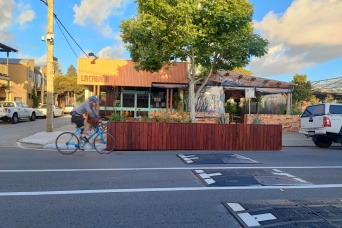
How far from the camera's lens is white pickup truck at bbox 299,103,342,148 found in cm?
1227

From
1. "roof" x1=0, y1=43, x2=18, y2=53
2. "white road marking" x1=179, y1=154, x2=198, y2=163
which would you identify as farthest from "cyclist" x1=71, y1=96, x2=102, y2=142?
"roof" x1=0, y1=43, x2=18, y2=53

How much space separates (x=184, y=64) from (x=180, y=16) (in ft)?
26.2

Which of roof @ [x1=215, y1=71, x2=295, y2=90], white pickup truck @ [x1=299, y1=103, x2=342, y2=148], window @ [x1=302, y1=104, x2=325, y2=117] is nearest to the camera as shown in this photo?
white pickup truck @ [x1=299, y1=103, x2=342, y2=148]

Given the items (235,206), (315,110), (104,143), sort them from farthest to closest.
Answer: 1. (315,110)
2. (104,143)
3. (235,206)

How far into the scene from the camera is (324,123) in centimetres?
1234

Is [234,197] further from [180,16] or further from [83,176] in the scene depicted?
[180,16]

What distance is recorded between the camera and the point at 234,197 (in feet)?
17.5

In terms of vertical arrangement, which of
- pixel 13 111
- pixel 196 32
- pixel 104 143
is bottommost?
pixel 104 143

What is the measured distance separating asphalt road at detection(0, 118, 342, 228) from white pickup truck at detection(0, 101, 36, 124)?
548 inches

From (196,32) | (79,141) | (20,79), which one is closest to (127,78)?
(196,32)

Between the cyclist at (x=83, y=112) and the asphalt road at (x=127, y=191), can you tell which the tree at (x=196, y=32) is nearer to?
the cyclist at (x=83, y=112)

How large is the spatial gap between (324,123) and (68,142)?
10.0 metres

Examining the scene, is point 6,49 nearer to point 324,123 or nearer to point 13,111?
point 13,111

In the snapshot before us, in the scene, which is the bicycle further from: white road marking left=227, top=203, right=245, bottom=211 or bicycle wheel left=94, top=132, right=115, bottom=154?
white road marking left=227, top=203, right=245, bottom=211
